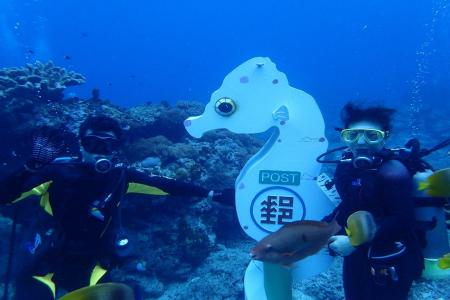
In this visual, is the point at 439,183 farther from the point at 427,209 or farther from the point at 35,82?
the point at 35,82

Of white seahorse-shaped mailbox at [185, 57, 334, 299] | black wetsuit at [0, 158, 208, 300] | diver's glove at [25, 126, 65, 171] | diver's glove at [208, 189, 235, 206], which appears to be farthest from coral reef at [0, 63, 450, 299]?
white seahorse-shaped mailbox at [185, 57, 334, 299]

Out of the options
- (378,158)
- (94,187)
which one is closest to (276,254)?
(378,158)

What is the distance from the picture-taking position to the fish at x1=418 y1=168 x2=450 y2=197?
2545 mm

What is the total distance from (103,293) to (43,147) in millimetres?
1942

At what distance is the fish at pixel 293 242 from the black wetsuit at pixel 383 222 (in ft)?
1.64

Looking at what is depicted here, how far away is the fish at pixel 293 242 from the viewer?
288 centimetres

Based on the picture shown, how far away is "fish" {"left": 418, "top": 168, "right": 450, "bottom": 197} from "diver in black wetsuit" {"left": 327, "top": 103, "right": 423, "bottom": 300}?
37 centimetres

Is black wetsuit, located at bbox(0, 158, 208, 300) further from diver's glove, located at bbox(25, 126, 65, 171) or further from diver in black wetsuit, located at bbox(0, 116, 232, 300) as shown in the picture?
diver's glove, located at bbox(25, 126, 65, 171)

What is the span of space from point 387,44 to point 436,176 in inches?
4545

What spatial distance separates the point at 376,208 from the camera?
3229mm

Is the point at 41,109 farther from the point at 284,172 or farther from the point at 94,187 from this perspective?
the point at 284,172

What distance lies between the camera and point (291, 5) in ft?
511

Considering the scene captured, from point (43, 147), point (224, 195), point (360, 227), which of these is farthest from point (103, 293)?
point (224, 195)

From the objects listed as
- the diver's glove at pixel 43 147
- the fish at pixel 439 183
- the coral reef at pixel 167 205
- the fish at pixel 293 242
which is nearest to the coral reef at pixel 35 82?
the coral reef at pixel 167 205
